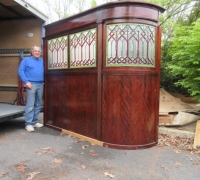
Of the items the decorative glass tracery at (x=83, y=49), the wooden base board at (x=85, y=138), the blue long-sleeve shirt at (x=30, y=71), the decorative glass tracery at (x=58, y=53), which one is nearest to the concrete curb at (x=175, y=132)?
the wooden base board at (x=85, y=138)

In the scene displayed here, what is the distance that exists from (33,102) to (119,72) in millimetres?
1976

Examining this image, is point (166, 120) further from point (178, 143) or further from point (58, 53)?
point (58, 53)

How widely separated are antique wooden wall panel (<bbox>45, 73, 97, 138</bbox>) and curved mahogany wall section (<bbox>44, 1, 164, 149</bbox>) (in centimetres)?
2

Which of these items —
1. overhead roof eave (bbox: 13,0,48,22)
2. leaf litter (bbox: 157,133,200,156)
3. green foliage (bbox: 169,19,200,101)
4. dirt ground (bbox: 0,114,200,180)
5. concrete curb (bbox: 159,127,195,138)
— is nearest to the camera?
dirt ground (bbox: 0,114,200,180)

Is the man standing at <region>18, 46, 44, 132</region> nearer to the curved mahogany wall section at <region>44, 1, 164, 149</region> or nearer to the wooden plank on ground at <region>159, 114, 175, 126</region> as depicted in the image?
the curved mahogany wall section at <region>44, 1, 164, 149</region>

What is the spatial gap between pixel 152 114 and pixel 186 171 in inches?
38.2

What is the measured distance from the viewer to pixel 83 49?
3541 mm

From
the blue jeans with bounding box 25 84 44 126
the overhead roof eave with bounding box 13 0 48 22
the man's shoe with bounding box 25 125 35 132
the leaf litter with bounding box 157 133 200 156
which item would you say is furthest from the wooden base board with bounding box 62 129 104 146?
the overhead roof eave with bounding box 13 0 48 22

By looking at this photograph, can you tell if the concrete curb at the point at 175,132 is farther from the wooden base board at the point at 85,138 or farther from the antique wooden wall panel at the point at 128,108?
the wooden base board at the point at 85,138

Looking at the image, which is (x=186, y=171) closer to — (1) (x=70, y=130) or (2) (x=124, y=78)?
(2) (x=124, y=78)

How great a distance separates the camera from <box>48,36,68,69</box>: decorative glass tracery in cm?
392

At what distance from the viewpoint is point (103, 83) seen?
10.6ft

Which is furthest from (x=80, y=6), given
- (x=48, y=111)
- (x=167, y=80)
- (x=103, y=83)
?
(x=103, y=83)

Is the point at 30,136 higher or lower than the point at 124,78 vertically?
lower
